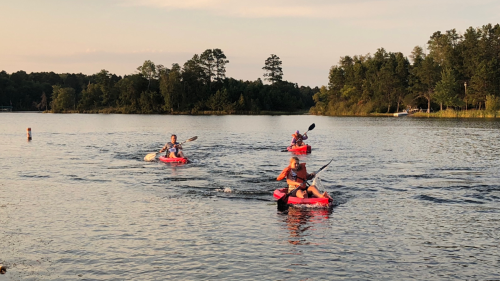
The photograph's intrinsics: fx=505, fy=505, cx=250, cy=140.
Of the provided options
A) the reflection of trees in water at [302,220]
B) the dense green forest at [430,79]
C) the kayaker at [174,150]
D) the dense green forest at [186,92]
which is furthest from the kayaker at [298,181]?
the dense green forest at [186,92]

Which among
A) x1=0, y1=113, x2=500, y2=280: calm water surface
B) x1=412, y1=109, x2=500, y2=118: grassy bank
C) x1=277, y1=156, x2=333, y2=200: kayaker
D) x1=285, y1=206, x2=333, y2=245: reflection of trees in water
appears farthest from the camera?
x1=412, y1=109, x2=500, y2=118: grassy bank

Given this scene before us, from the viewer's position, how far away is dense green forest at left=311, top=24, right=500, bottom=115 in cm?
10112

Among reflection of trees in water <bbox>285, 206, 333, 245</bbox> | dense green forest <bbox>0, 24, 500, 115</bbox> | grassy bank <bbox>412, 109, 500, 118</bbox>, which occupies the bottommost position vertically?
reflection of trees in water <bbox>285, 206, 333, 245</bbox>

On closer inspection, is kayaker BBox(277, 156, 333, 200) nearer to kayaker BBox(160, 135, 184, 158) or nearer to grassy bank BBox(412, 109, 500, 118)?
kayaker BBox(160, 135, 184, 158)

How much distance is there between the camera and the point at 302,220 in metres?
14.7

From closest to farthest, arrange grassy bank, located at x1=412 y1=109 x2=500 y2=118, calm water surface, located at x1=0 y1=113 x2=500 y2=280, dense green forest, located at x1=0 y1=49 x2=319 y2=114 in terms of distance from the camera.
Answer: calm water surface, located at x1=0 y1=113 x2=500 y2=280, grassy bank, located at x1=412 y1=109 x2=500 y2=118, dense green forest, located at x1=0 y1=49 x2=319 y2=114

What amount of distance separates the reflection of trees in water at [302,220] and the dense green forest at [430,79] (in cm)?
8649

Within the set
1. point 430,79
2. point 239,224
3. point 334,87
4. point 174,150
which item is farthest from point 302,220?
point 334,87

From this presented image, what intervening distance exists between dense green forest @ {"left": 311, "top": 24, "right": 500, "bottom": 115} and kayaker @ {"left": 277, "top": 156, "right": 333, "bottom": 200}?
280 ft

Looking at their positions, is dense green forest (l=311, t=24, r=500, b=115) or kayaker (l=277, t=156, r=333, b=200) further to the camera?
dense green forest (l=311, t=24, r=500, b=115)

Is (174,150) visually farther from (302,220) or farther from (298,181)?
(302,220)

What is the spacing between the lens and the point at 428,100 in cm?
11350

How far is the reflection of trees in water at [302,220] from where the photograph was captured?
1266cm

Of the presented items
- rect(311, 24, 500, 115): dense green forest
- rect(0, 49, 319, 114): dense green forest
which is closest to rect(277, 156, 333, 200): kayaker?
rect(311, 24, 500, 115): dense green forest
